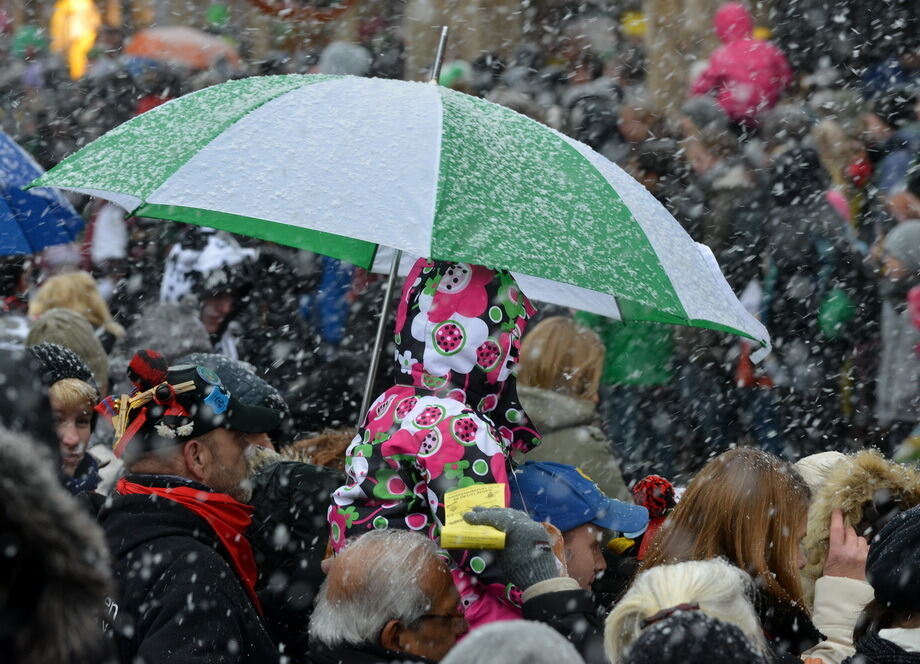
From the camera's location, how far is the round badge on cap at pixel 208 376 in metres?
3.54

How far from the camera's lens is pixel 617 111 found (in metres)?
9.05

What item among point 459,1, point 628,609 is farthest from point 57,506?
point 459,1

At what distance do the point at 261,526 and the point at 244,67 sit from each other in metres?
9.27

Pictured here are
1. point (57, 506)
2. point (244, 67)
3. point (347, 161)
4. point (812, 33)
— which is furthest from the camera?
point (244, 67)

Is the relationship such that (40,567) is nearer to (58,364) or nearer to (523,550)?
(523,550)

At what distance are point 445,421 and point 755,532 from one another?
41.8 inches

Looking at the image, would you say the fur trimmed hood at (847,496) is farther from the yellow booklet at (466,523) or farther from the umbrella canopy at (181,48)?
the umbrella canopy at (181,48)

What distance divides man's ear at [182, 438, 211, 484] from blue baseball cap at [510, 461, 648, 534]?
88cm

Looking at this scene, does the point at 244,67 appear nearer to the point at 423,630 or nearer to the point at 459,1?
the point at 459,1

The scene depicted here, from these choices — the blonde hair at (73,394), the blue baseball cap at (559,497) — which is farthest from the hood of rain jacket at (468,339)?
the blonde hair at (73,394)

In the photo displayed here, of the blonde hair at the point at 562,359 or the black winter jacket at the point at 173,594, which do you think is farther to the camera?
the blonde hair at the point at 562,359

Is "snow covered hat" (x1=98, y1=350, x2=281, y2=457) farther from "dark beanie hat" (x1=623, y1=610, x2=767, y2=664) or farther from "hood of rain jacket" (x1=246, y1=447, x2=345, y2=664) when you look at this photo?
"dark beanie hat" (x1=623, y1=610, x2=767, y2=664)

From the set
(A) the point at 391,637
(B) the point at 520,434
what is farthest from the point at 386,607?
(B) the point at 520,434

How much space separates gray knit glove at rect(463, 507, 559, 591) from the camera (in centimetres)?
299
